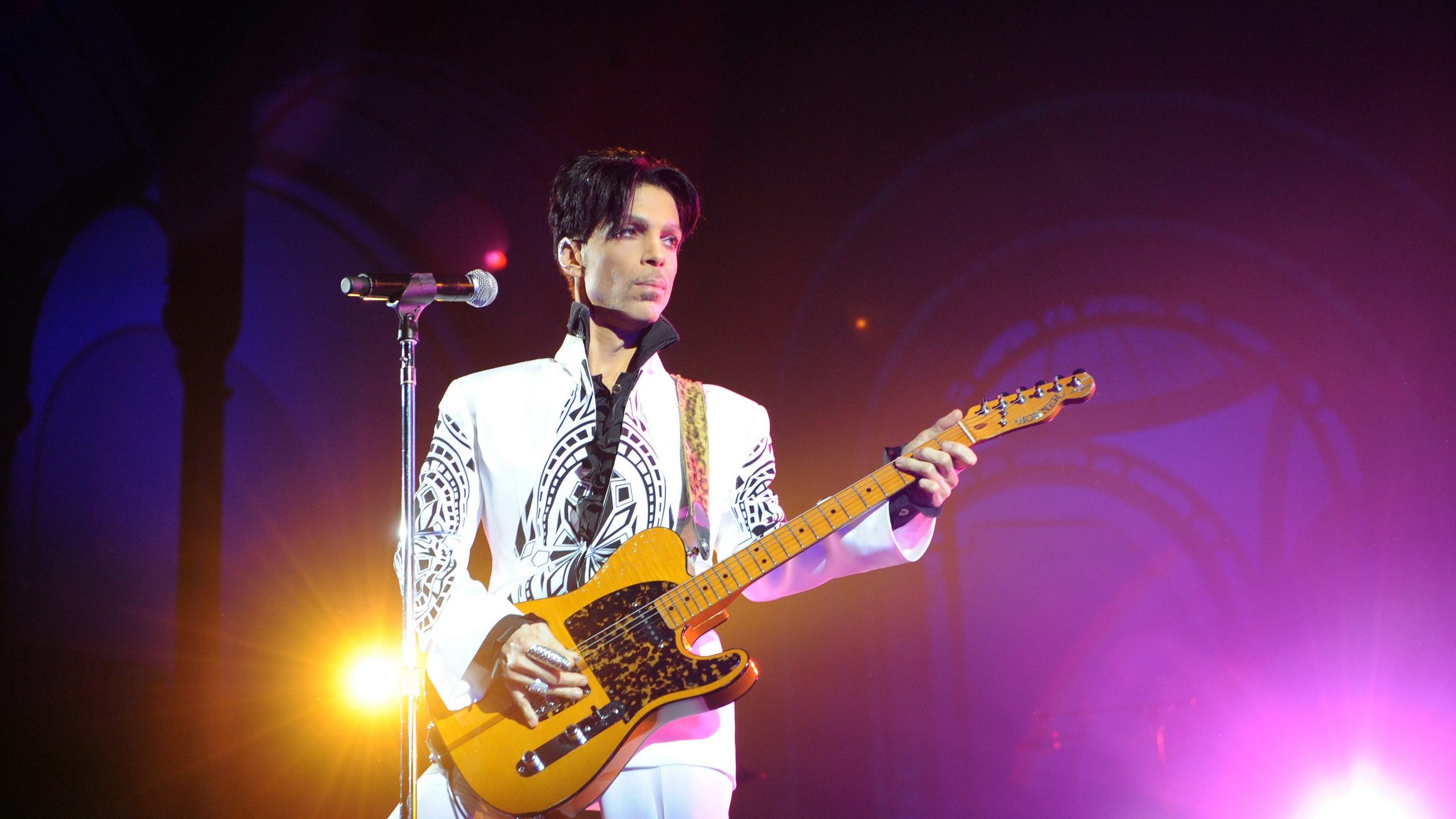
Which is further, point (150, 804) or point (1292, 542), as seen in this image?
point (1292, 542)

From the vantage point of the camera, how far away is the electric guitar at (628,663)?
6.91 ft

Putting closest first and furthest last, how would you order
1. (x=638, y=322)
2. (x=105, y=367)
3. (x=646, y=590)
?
(x=646, y=590) → (x=638, y=322) → (x=105, y=367)

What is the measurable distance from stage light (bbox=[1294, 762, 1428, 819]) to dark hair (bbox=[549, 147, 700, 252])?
3.31 meters

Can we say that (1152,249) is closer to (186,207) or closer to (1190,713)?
(1190,713)

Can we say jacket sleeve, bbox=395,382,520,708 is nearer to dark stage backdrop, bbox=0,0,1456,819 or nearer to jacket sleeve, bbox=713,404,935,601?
jacket sleeve, bbox=713,404,935,601

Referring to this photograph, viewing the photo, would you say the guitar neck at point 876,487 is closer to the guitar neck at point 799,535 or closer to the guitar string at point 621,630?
the guitar neck at point 799,535

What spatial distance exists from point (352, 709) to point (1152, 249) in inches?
149

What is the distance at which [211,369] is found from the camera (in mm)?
3627

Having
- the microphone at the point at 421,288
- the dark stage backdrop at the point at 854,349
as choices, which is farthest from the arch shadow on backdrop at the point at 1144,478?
the microphone at the point at 421,288

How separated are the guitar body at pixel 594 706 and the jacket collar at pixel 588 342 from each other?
63cm

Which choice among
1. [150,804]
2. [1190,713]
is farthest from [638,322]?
[1190,713]

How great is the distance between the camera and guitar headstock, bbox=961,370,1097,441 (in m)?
2.33

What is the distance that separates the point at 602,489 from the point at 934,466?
802 mm

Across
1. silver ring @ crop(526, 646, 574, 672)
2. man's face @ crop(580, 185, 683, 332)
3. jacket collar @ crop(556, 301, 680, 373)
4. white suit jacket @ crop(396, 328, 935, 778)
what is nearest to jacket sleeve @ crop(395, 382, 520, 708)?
white suit jacket @ crop(396, 328, 935, 778)
